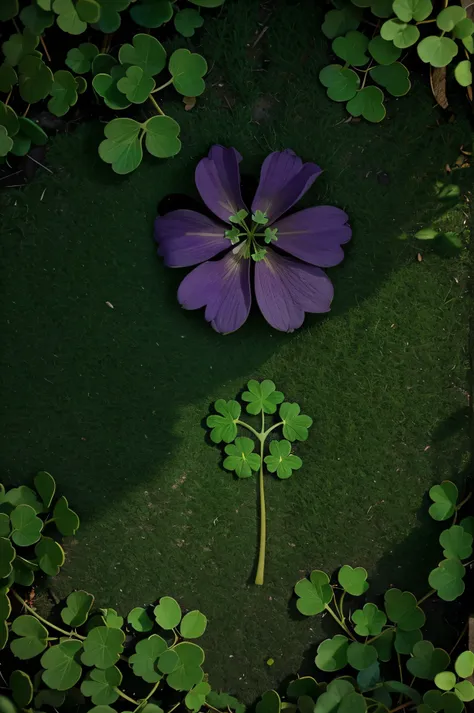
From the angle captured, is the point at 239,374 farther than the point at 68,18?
Yes

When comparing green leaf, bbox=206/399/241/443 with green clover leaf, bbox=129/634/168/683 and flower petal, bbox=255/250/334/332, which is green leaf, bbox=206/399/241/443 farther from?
green clover leaf, bbox=129/634/168/683

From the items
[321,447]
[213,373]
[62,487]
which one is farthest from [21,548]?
[321,447]

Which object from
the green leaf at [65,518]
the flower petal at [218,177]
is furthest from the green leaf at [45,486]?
the flower petal at [218,177]

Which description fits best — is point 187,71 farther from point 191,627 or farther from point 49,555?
point 191,627

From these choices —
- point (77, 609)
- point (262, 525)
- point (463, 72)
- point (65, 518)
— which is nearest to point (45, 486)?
point (65, 518)

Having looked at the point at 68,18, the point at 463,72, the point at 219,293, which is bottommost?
the point at 219,293

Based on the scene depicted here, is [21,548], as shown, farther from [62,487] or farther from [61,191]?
[61,191]

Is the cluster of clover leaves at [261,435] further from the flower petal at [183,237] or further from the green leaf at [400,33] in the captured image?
the green leaf at [400,33]
